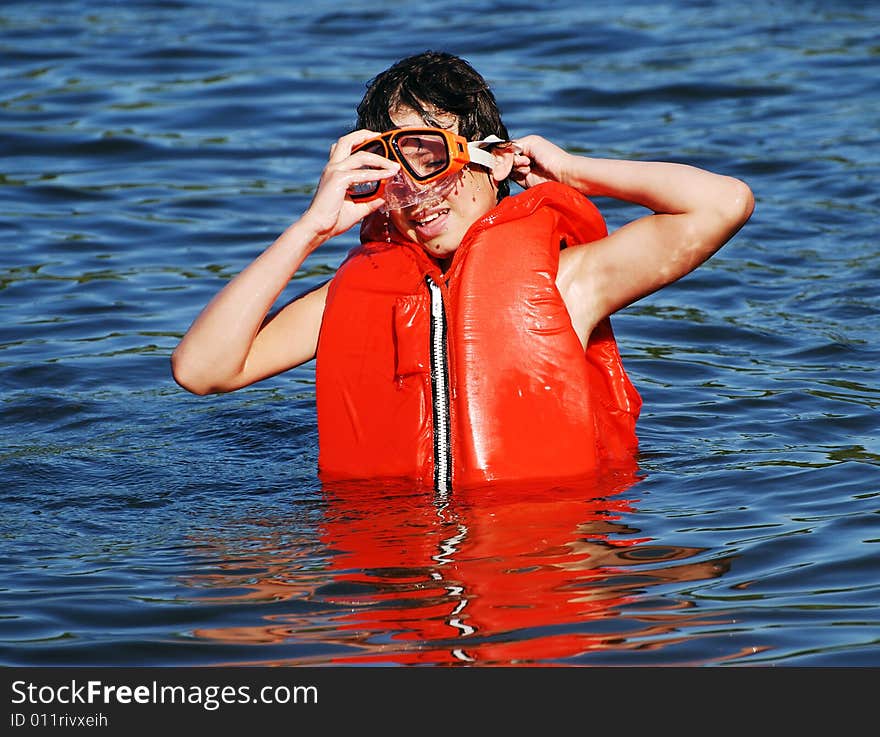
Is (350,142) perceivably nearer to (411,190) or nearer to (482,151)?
(411,190)

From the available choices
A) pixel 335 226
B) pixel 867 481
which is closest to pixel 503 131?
pixel 335 226

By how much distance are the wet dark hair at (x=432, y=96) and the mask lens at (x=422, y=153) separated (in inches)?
5.0

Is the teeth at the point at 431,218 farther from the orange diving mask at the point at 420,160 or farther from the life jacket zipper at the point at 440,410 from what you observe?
the life jacket zipper at the point at 440,410

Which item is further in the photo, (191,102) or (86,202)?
(191,102)

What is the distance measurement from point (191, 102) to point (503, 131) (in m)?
6.78

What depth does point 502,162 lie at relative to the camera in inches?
200

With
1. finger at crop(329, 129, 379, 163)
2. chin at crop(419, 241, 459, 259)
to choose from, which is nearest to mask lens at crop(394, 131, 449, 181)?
finger at crop(329, 129, 379, 163)

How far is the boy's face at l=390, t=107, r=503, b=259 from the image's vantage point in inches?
198

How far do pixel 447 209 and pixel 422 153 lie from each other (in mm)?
245

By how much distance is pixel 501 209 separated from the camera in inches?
199

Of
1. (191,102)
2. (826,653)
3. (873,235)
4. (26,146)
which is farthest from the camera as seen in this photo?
(191,102)

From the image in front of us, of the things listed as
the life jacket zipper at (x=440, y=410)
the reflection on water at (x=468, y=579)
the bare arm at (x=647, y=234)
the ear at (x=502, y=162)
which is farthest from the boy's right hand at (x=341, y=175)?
the reflection on water at (x=468, y=579)

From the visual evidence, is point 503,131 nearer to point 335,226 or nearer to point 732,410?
point 335,226

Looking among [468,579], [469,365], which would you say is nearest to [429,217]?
[469,365]
